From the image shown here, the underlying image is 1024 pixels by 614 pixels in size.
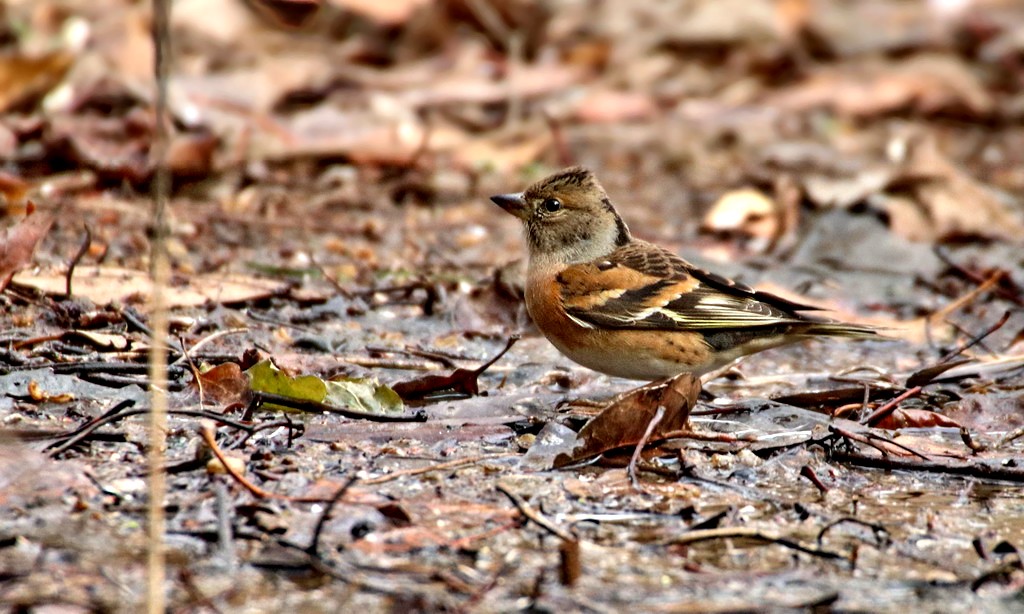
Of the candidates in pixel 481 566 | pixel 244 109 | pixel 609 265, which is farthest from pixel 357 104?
pixel 481 566

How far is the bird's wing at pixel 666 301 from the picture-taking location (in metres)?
5.85

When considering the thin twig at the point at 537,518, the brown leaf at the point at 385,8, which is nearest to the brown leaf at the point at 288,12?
the brown leaf at the point at 385,8

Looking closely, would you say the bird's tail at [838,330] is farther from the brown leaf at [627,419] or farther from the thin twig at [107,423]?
the thin twig at [107,423]

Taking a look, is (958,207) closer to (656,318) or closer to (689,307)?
(689,307)

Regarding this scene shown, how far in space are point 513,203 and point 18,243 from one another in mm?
2403

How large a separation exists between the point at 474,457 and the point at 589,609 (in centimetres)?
121

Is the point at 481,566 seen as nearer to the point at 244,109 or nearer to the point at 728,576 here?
the point at 728,576

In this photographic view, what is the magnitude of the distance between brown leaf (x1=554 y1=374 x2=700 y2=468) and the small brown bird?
44.7 inches

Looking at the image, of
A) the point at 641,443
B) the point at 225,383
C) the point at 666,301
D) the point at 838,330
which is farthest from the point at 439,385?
the point at 838,330

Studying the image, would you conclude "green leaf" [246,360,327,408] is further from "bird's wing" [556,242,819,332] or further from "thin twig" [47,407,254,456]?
"bird's wing" [556,242,819,332]

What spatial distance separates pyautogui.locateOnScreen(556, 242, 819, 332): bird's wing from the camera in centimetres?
585

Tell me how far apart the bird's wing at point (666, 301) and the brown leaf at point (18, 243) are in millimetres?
2294

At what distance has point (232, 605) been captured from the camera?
3357mm

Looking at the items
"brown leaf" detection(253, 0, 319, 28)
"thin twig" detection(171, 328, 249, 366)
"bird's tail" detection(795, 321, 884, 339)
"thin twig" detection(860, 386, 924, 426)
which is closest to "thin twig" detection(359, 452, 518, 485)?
"thin twig" detection(171, 328, 249, 366)
